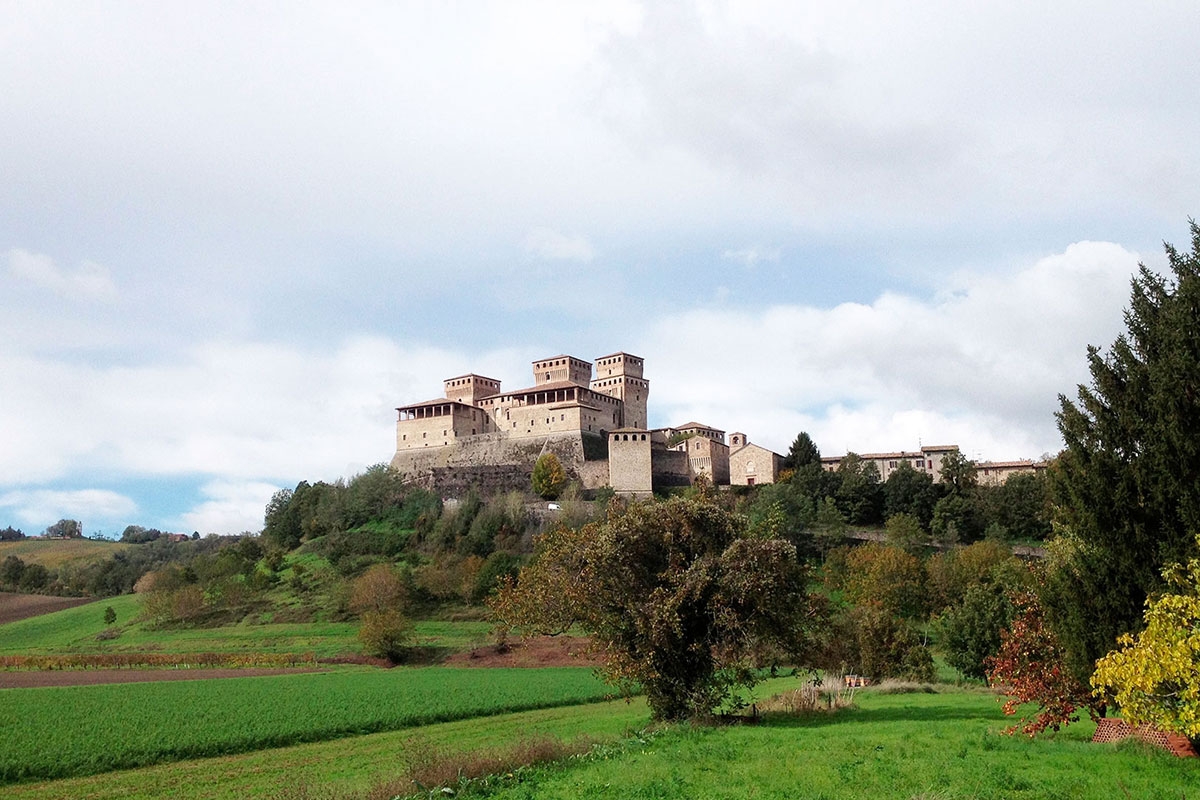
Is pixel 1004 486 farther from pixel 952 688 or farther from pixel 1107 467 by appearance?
pixel 1107 467

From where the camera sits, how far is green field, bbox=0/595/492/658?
58.5m

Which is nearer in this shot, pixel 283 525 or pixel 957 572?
pixel 957 572

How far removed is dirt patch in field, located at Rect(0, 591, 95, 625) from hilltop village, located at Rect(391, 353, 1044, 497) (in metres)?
37.1

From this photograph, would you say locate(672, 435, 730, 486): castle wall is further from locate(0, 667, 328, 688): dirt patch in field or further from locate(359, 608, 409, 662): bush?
locate(0, 667, 328, 688): dirt patch in field

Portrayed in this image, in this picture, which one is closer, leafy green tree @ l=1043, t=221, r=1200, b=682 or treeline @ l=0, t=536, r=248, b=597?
leafy green tree @ l=1043, t=221, r=1200, b=682

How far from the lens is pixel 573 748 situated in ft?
66.2


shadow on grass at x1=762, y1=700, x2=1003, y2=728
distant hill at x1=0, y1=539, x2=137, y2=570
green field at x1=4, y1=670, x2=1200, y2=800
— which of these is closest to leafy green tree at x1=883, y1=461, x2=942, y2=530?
green field at x1=4, y1=670, x2=1200, y2=800

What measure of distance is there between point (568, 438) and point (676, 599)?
74963 mm

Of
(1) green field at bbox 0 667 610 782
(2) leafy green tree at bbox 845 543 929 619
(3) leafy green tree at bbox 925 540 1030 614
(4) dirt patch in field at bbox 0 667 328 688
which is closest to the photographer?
(1) green field at bbox 0 667 610 782

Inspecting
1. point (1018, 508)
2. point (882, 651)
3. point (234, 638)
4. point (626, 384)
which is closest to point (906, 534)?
point (1018, 508)

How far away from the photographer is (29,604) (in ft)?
289

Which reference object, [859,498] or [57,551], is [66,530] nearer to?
[57,551]

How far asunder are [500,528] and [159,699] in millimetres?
49036

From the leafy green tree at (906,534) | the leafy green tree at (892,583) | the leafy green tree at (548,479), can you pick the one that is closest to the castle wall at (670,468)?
the leafy green tree at (548,479)
